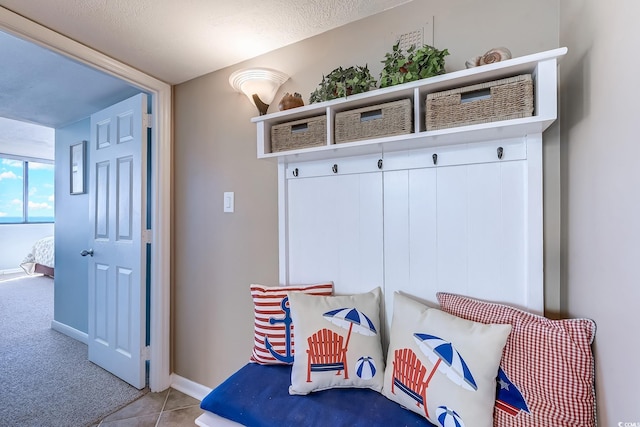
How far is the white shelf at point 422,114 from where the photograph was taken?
35.4 inches

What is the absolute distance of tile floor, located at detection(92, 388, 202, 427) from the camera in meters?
1.69

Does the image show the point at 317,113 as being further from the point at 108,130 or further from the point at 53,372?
the point at 53,372

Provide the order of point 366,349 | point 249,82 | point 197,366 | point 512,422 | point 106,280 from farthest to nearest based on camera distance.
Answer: point 106,280 → point 197,366 → point 249,82 → point 366,349 → point 512,422

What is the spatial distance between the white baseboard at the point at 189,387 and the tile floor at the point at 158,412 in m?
0.03

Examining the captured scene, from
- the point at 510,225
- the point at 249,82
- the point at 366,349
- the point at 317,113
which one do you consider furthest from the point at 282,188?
the point at 510,225

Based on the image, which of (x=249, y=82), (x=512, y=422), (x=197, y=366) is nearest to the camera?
(x=512, y=422)

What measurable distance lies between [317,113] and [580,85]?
934 millimetres

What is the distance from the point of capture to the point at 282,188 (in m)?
1.59

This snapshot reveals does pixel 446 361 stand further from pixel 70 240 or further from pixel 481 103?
pixel 70 240

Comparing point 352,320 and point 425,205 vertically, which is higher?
point 425,205

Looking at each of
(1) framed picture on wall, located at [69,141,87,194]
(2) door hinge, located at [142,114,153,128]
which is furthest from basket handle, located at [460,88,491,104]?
(1) framed picture on wall, located at [69,141,87,194]

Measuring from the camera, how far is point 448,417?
2.93 feet

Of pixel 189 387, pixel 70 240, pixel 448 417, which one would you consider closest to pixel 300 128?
pixel 448 417

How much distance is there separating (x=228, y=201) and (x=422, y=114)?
122 cm
